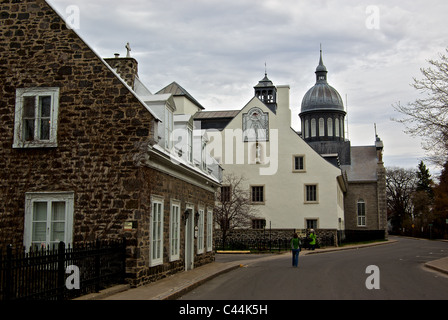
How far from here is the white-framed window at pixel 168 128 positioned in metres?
16.3

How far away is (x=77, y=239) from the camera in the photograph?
547 inches

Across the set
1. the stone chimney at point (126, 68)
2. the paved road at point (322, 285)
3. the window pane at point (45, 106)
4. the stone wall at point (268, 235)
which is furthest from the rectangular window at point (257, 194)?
the window pane at point (45, 106)

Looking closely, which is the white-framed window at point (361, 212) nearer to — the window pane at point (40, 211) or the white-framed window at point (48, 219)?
the white-framed window at point (48, 219)

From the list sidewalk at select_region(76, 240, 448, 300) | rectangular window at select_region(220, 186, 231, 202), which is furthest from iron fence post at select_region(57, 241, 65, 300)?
rectangular window at select_region(220, 186, 231, 202)

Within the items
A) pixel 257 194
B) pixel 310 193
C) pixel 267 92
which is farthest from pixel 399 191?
pixel 257 194

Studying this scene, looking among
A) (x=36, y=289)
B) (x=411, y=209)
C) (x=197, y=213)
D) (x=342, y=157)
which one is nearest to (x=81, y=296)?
(x=36, y=289)

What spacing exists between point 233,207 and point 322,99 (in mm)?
30833

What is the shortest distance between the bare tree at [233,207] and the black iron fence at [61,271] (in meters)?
27.2

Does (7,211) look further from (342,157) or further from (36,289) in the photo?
(342,157)

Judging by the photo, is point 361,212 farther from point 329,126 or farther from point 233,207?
point 233,207

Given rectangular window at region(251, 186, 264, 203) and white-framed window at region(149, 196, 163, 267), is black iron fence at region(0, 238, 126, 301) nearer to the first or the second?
white-framed window at region(149, 196, 163, 267)

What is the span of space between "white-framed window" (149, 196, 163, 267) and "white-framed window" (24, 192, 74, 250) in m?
2.28

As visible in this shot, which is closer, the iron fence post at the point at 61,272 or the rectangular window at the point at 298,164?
the iron fence post at the point at 61,272

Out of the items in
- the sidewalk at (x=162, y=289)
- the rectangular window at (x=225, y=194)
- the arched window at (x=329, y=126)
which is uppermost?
the arched window at (x=329, y=126)
